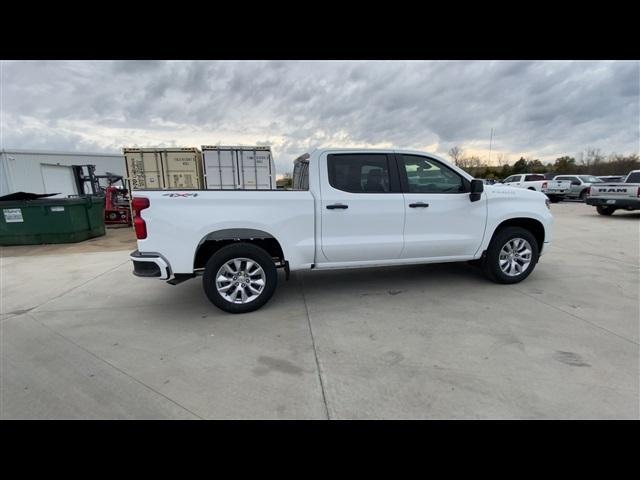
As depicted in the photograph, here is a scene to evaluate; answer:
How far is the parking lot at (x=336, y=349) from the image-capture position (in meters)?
2.25

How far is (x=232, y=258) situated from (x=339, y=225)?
1.36 meters

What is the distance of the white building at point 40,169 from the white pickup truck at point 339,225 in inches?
739

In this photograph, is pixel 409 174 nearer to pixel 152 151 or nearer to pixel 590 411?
pixel 590 411

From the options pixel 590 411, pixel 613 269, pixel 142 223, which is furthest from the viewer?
pixel 613 269

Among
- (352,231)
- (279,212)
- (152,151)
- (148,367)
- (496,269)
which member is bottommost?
(148,367)

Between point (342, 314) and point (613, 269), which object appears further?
point (613, 269)

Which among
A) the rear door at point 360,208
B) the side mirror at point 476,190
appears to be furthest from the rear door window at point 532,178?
the rear door at point 360,208

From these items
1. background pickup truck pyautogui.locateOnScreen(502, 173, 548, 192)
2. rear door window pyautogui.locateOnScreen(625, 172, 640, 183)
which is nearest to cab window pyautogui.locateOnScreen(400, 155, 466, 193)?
rear door window pyautogui.locateOnScreen(625, 172, 640, 183)

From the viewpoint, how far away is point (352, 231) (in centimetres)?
397

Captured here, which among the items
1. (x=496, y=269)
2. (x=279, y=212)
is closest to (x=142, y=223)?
(x=279, y=212)

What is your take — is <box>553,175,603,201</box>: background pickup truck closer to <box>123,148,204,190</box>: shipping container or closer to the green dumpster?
<box>123,148,204,190</box>: shipping container

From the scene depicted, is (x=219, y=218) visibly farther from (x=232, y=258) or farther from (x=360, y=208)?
(x=360, y=208)

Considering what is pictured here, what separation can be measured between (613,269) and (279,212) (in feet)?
19.1

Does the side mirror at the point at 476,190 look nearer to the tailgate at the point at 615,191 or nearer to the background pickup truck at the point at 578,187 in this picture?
the tailgate at the point at 615,191
